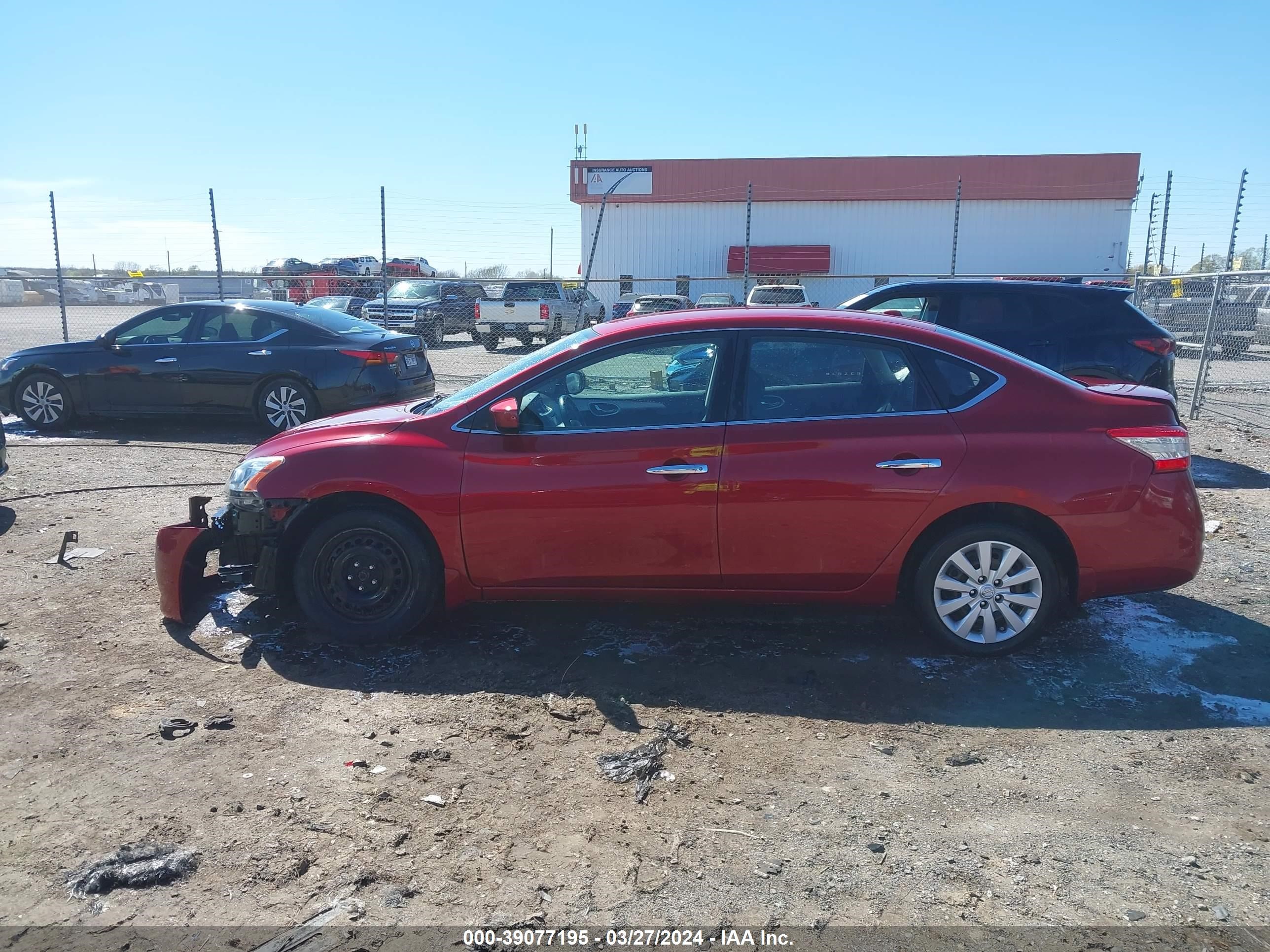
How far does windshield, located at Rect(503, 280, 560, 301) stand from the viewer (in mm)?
22750

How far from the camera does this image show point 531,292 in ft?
76.4

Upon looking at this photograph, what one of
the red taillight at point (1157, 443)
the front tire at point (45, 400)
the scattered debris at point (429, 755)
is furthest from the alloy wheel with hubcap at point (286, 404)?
the red taillight at point (1157, 443)

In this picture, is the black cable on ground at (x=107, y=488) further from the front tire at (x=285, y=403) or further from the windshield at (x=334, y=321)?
the windshield at (x=334, y=321)

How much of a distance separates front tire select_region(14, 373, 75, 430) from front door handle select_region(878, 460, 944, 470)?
9938 millimetres

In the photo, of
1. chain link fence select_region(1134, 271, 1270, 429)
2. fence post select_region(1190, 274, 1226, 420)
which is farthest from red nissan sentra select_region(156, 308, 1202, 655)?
chain link fence select_region(1134, 271, 1270, 429)

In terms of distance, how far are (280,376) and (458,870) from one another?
835cm

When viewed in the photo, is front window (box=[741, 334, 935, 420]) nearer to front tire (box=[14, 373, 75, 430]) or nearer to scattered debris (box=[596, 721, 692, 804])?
scattered debris (box=[596, 721, 692, 804])

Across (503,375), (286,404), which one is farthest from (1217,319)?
(503,375)

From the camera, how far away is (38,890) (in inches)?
109

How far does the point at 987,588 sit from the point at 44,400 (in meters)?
10.7

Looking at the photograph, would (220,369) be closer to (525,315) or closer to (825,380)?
(825,380)

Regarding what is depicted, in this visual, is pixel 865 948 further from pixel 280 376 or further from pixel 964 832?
pixel 280 376

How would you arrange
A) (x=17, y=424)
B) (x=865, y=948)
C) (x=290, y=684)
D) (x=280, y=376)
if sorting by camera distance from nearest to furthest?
(x=865, y=948) < (x=290, y=684) < (x=280, y=376) < (x=17, y=424)

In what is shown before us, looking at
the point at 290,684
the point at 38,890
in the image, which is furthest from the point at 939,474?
the point at 38,890
